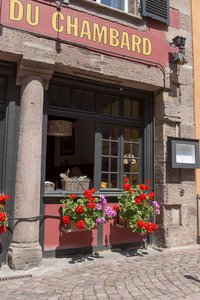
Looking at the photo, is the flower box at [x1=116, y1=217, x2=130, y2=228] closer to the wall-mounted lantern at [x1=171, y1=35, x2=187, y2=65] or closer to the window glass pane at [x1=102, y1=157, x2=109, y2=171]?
the window glass pane at [x1=102, y1=157, x2=109, y2=171]

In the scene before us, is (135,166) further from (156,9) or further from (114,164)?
(156,9)

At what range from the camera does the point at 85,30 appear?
Result: 5.44 meters

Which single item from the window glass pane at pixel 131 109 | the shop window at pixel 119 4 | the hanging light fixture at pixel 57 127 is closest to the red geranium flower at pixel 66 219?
the hanging light fixture at pixel 57 127

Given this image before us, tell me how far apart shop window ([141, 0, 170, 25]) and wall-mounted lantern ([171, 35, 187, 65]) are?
0.39 m

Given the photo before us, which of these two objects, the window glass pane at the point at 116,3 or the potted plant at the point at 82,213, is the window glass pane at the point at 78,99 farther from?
the window glass pane at the point at 116,3

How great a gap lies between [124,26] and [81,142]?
109 inches

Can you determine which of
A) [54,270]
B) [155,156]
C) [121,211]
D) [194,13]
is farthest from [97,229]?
[194,13]

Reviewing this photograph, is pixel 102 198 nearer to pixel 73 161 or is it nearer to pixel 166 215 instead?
pixel 166 215

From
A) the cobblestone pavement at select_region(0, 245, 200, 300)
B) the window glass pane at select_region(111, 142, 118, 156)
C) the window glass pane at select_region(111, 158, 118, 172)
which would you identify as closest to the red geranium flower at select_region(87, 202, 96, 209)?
→ the cobblestone pavement at select_region(0, 245, 200, 300)

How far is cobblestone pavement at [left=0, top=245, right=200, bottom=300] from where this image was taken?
3.64 meters

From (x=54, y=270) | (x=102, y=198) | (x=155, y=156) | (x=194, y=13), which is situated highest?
(x=194, y=13)

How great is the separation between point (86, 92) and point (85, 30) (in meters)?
1.03

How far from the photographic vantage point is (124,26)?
586cm

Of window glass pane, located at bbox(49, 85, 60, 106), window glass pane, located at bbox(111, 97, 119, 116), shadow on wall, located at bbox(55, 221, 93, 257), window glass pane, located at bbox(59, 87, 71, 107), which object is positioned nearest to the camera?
shadow on wall, located at bbox(55, 221, 93, 257)
